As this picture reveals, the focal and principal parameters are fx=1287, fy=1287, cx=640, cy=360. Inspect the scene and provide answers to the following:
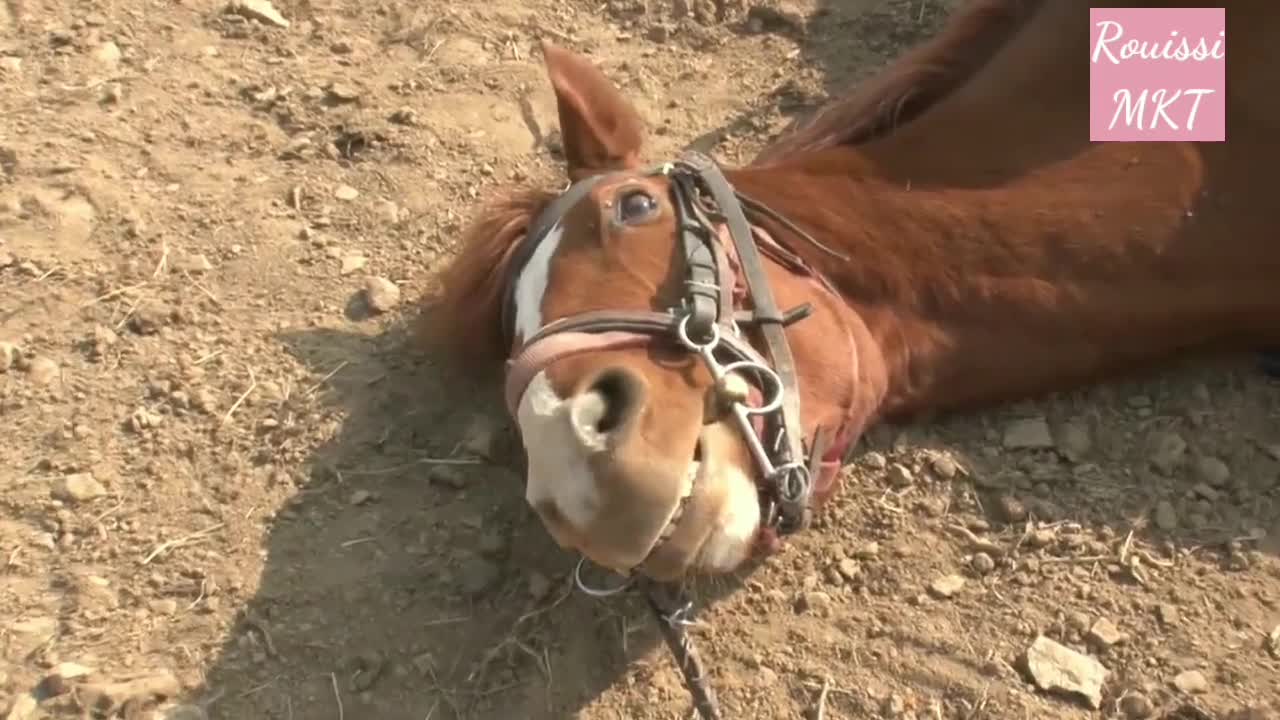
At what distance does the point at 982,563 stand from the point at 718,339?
3.03 feet

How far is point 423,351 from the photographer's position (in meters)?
3.33

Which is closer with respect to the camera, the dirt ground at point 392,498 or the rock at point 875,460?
the dirt ground at point 392,498

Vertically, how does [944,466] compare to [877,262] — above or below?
below

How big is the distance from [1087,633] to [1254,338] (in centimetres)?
89

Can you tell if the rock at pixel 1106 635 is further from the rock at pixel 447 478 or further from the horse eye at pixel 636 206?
the rock at pixel 447 478

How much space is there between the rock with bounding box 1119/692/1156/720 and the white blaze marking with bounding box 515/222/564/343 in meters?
1.41

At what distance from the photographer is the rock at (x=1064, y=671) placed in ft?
8.66

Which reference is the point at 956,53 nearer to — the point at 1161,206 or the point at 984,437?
the point at 1161,206

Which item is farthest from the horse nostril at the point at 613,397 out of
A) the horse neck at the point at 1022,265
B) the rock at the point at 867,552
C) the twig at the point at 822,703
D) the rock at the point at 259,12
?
the rock at the point at 259,12

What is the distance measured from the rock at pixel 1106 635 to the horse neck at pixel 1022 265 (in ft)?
1.90

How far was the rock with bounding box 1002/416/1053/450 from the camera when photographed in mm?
3039

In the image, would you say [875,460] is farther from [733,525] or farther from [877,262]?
[733,525]

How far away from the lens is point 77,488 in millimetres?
3041

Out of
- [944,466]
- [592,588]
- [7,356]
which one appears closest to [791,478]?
[592,588]
